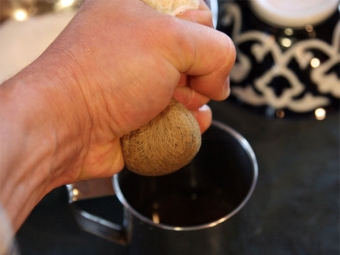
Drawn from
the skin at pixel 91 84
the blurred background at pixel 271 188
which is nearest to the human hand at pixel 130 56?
the skin at pixel 91 84

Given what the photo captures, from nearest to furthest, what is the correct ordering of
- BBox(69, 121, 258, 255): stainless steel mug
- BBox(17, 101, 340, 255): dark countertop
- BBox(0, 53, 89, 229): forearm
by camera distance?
BBox(0, 53, 89, 229): forearm < BBox(69, 121, 258, 255): stainless steel mug < BBox(17, 101, 340, 255): dark countertop

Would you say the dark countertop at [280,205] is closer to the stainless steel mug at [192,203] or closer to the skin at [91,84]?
the stainless steel mug at [192,203]

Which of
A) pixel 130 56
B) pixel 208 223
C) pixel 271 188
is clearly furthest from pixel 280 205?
pixel 130 56

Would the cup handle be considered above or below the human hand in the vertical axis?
below

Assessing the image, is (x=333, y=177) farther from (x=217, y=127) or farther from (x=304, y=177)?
(x=217, y=127)

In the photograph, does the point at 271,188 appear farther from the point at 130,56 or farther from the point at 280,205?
the point at 130,56

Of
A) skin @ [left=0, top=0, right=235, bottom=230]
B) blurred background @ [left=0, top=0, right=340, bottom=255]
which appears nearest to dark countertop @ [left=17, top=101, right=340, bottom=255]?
blurred background @ [left=0, top=0, right=340, bottom=255]

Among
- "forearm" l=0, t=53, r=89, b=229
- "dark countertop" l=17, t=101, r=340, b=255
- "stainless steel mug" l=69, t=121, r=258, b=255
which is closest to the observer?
"forearm" l=0, t=53, r=89, b=229

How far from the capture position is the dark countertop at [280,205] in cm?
54

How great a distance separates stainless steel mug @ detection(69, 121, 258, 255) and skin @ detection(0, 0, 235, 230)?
0.28ft

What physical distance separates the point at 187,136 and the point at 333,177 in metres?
0.26

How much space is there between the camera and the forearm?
0.33 metres

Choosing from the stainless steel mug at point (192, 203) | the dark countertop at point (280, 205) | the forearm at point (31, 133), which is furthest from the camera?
the dark countertop at point (280, 205)

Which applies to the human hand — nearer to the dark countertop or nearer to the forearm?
the forearm
